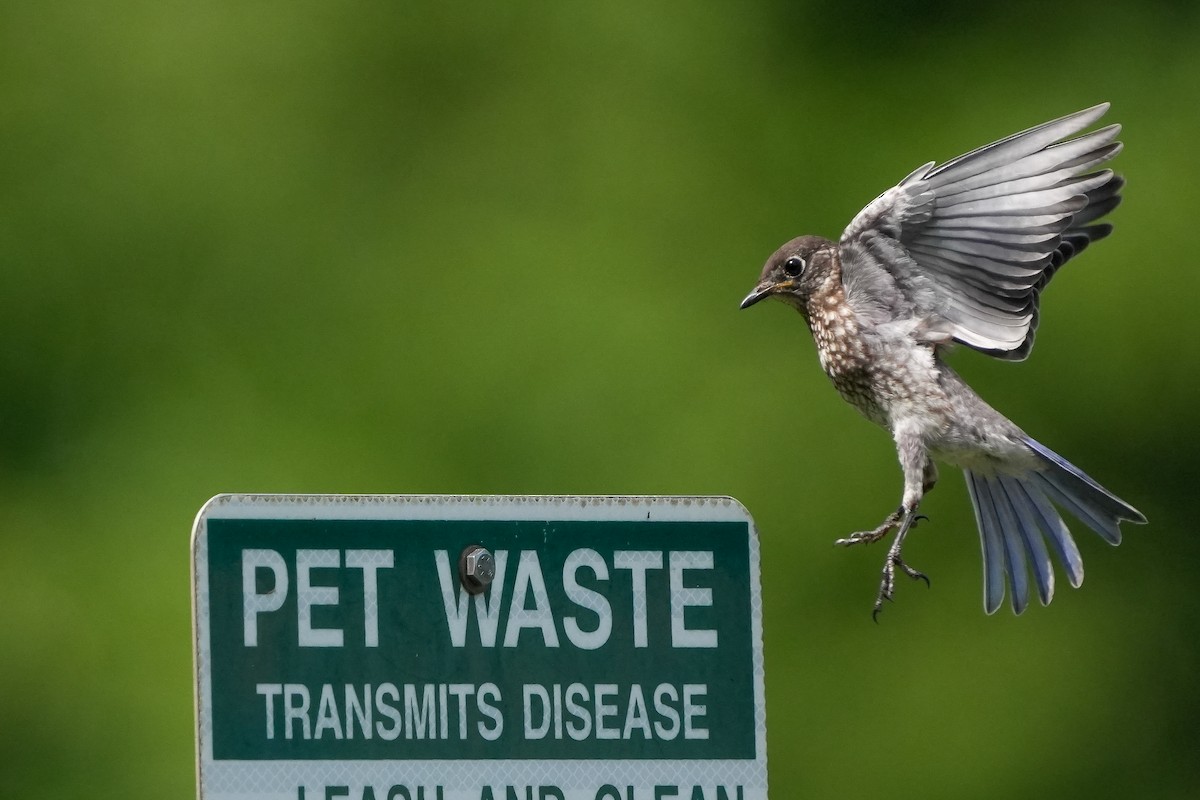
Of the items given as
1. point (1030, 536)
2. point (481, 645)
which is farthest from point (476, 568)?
point (1030, 536)

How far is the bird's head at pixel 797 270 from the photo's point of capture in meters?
3.85

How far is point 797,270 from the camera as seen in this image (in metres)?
3.90

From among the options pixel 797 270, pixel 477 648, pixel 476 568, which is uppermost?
pixel 797 270

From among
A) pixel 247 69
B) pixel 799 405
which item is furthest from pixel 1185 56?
pixel 247 69

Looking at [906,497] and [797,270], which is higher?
[797,270]

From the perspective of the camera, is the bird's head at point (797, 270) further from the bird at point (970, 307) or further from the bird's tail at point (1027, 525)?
the bird's tail at point (1027, 525)

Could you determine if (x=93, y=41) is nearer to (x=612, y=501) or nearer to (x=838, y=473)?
(x=838, y=473)

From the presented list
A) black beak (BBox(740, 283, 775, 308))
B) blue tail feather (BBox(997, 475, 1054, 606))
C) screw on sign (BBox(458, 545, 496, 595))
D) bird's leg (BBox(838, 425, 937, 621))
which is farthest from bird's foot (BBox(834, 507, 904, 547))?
screw on sign (BBox(458, 545, 496, 595))

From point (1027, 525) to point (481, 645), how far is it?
6.47 ft

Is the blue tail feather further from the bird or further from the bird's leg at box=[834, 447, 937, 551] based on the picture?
the bird's leg at box=[834, 447, 937, 551]

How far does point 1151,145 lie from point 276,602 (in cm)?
472

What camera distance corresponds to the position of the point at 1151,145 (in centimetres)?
617

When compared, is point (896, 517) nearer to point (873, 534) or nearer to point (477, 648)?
point (873, 534)

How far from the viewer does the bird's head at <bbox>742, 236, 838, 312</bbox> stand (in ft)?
12.6
